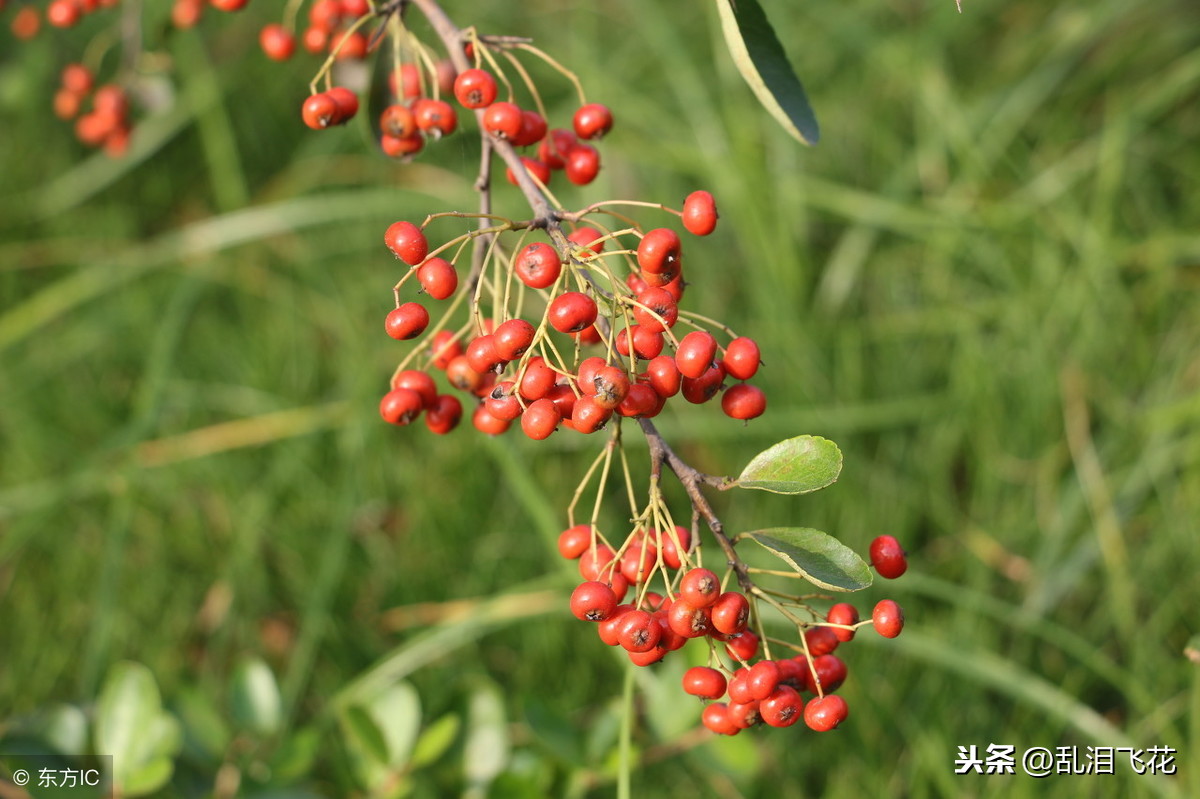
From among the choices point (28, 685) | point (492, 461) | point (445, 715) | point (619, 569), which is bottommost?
point (28, 685)

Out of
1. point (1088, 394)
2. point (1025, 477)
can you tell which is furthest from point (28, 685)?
point (1088, 394)

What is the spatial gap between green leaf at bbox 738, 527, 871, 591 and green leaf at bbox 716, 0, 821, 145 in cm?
57

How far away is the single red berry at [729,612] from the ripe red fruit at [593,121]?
0.81 meters

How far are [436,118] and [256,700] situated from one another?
1261 millimetres

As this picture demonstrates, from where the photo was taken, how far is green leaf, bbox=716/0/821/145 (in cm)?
143

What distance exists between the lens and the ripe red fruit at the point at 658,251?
1228 millimetres

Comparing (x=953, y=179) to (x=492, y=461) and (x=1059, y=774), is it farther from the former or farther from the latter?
(x=1059, y=774)

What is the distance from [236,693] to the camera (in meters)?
2.10

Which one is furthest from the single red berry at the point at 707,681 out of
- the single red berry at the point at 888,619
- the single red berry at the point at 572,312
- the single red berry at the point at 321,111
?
the single red berry at the point at 321,111

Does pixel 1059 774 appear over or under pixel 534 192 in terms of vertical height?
under

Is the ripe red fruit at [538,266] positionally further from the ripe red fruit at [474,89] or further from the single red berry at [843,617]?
the single red berry at [843,617]

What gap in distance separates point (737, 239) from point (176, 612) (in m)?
2.36

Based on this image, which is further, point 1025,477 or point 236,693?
point 1025,477

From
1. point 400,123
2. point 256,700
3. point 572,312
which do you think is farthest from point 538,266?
point 256,700
